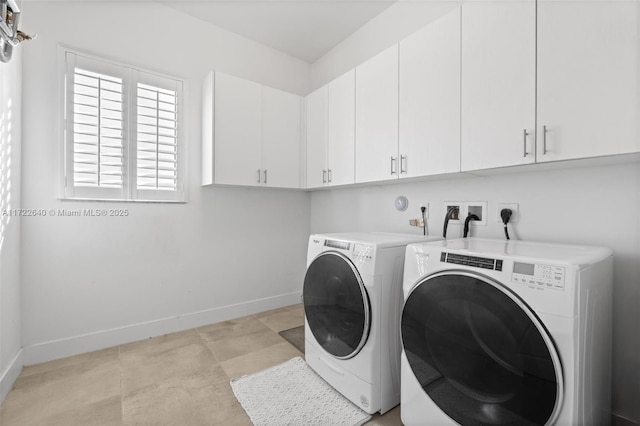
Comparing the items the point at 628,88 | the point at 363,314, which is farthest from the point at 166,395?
the point at 628,88

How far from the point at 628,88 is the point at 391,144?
106 centimetres

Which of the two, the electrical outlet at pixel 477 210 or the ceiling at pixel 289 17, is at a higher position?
the ceiling at pixel 289 17

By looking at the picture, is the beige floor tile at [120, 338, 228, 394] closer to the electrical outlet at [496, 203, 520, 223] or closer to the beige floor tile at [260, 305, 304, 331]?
the beige floor tile at [260, 305, 304, 331]

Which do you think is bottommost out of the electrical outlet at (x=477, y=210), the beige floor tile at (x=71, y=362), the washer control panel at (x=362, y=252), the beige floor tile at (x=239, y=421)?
the beige floor tile at (x=239, y=421)

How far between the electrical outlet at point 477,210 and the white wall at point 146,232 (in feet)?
5.66

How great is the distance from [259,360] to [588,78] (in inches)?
89.1

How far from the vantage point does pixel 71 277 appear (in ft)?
6.39

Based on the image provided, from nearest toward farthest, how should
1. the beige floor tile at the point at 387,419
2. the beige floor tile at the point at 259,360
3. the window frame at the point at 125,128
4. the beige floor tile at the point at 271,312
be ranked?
the beige floor tile at the point at 387,419 < the beige floor tile at the point at 259,360 < the window frame at the point at 125,128 < the beige floor tile at the point at 271,312

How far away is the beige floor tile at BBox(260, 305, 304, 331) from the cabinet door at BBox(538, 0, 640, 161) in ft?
7.09

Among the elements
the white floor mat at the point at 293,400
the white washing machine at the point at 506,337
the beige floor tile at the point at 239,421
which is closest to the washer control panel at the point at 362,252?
the white washing machine at the point at 506,337

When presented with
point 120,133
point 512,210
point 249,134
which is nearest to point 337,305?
point 512,210

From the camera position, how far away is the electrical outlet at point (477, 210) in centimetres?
172

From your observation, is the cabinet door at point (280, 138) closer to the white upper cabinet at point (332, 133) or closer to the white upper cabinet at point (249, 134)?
the white upper cabinet at point (249, 134)

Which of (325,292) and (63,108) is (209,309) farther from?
(63,108)
